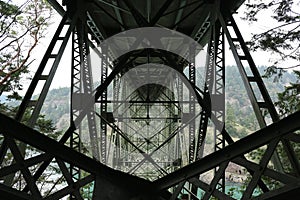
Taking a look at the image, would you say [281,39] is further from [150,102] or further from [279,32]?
[150,102]

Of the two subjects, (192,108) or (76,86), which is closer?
(76,86)

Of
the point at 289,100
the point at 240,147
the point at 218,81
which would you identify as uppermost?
the point at 218,81

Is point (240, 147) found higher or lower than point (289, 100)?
lower

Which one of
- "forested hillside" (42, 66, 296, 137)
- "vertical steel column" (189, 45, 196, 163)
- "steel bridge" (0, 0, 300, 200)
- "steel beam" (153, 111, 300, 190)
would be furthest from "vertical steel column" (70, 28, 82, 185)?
"forested hillside" (42, 66, 296, 137)

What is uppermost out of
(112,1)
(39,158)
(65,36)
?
(112,1)

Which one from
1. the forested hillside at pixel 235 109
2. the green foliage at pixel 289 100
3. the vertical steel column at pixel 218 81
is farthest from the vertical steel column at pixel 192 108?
the green foliage at pixel 289 100

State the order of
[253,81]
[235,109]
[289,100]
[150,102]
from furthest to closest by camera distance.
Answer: [235,109]
[150,102]
[289,100]
[253,81]

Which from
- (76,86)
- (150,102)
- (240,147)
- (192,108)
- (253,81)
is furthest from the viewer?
(192,108)

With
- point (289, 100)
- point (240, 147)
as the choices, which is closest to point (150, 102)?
point (289, 100)

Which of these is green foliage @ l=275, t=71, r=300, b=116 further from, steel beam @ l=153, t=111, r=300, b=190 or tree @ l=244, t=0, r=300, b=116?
steel beam @ l=153, t=111, r=300, b=190

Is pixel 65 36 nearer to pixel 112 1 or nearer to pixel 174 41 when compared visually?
pixel 112 1

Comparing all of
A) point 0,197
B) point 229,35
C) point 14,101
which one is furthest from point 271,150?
point 14,101
